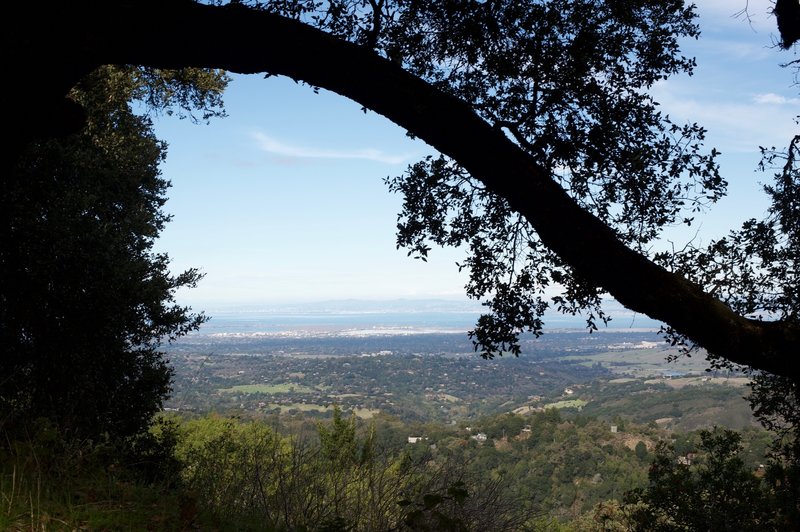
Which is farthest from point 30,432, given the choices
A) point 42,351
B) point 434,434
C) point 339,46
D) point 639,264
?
point 434,434

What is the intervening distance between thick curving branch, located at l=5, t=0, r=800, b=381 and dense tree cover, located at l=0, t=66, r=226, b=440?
3038mm

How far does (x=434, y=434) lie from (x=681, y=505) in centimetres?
5556

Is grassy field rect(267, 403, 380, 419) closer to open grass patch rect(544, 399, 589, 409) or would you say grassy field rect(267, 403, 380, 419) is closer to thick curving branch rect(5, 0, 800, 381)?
open grass patch rect(544, 399, 589, 409)

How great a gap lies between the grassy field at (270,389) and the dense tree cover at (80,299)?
10747cm

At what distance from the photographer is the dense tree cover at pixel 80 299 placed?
7.91 m

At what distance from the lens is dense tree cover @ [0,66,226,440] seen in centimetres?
791

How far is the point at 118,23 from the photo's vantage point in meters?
4.51

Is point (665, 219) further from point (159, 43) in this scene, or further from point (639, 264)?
point (159, 43)

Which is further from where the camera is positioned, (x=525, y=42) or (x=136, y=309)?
(x=136, y=309)

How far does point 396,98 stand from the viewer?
14.3 ft

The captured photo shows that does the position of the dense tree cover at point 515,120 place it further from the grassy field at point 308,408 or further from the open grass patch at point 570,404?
the open grass patch at point 570,404

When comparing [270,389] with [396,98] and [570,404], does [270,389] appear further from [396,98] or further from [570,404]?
[396,98]

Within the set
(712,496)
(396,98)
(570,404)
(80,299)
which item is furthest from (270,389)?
(396,98)

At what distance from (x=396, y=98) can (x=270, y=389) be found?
125 metres
